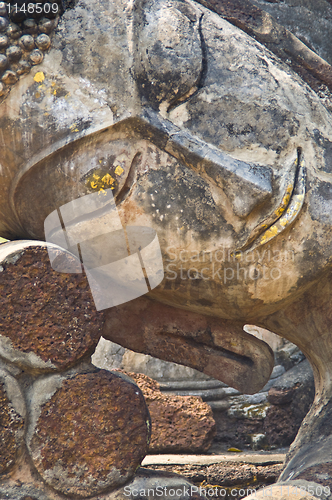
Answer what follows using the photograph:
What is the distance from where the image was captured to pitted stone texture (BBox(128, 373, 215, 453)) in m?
2.54

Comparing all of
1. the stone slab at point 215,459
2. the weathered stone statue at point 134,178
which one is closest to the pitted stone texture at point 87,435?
the weathered stone statue at point 134,178

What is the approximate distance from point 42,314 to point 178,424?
1.51 meters

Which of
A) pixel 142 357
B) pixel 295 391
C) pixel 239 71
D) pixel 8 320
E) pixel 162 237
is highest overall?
pixel 239 71

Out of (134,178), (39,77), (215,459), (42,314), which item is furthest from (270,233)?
(215,459)

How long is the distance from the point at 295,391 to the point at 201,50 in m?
1.90

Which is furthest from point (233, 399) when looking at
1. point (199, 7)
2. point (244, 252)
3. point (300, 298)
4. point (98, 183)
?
point (199, 7)

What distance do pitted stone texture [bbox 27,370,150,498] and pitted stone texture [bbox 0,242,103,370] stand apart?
0.25ft

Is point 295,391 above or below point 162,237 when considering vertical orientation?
below

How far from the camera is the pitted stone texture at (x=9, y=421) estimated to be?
4.15 ft

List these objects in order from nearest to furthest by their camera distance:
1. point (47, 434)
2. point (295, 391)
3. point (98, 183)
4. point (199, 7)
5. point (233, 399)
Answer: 1. point (47, 434)
2. point (98, 183)
3. point (199, 7)
4. point (295, 391)
5. point (233, 399)

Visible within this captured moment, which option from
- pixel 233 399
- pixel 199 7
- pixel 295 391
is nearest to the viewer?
pixel 199 7

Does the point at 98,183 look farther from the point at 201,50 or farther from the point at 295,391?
the point at 295,391

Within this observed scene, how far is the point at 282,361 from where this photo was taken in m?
3.09

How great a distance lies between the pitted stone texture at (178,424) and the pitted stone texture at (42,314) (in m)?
1.37
